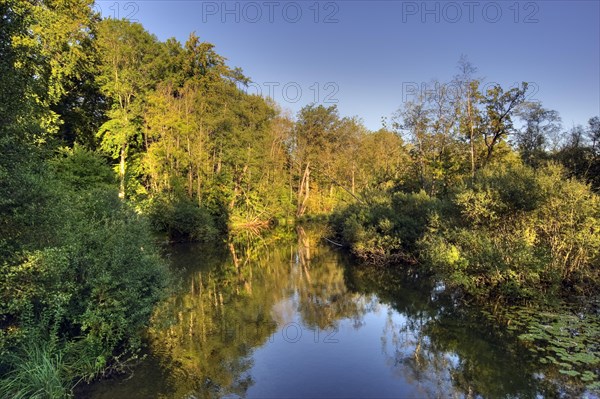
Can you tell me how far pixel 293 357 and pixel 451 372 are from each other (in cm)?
381

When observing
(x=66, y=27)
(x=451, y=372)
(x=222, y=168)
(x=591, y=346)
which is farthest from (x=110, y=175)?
(x=591, y=346)

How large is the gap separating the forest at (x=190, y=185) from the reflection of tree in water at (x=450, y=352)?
1636 millimetres

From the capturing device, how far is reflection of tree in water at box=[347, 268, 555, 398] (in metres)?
8.05

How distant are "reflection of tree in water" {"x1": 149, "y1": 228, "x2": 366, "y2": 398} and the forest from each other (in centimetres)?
135

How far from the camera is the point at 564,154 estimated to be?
22.4 metres

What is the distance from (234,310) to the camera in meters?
13.3

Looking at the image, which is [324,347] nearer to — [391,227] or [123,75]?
[391,227]

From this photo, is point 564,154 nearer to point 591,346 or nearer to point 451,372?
point 591,346

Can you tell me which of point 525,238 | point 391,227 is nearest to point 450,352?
point 525,238

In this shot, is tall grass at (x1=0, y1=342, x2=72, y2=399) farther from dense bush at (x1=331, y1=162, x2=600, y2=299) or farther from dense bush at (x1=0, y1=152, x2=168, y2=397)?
dense bush at (x1=331, y1=162, x2=600, y2=299)

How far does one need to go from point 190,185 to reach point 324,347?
2479 centimetres

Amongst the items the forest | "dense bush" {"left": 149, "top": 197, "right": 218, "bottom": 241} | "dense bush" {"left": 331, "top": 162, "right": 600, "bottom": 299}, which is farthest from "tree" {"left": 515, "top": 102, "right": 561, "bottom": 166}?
"dense bush" {"left": 149, "top": 197, "right": 218, "bottom": 241}

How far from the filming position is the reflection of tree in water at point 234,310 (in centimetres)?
861

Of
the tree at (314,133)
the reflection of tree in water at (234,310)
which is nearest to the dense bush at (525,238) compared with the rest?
the reflection of tree in water at (234,310)
